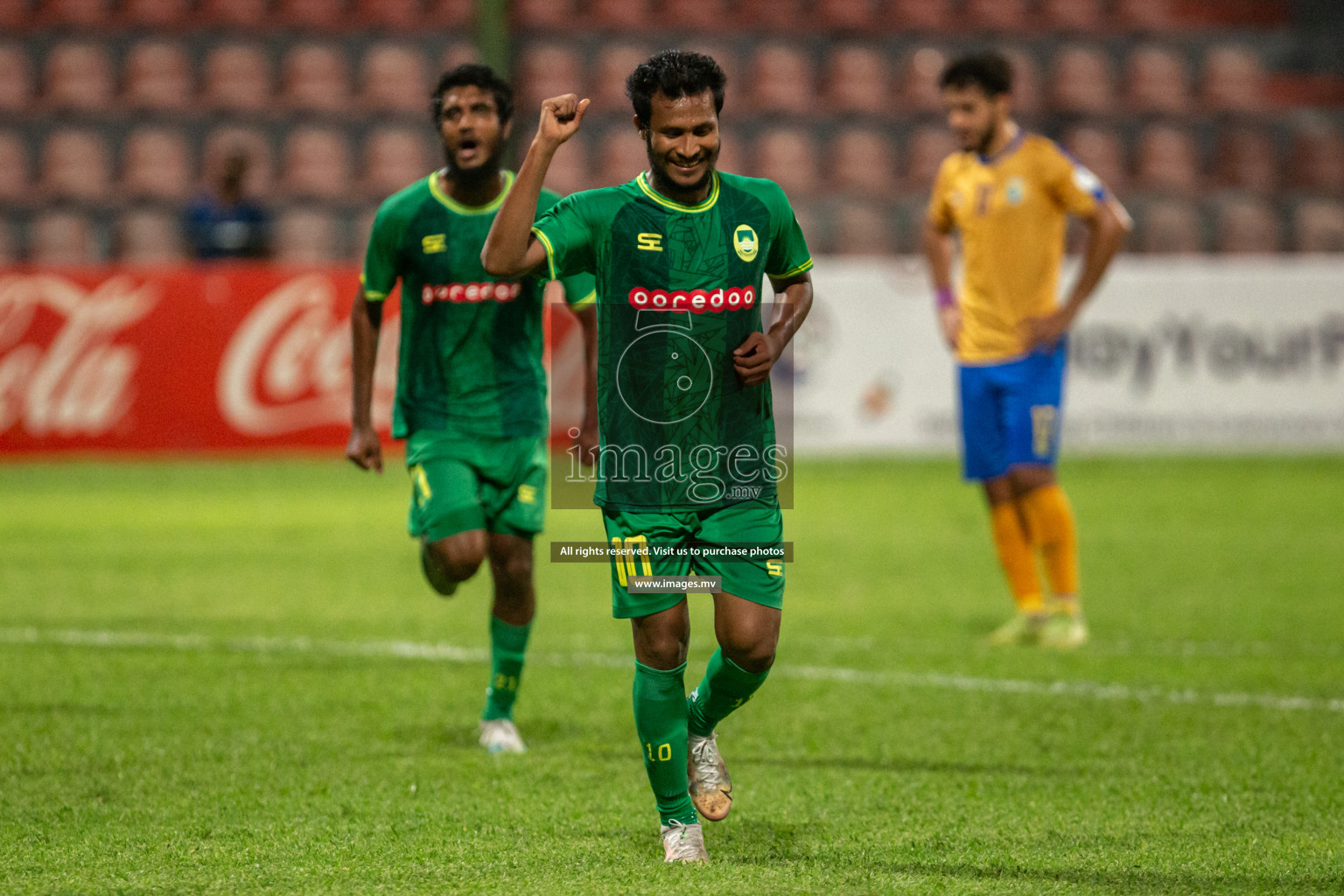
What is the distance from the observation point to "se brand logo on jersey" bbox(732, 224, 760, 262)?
3.97 metres

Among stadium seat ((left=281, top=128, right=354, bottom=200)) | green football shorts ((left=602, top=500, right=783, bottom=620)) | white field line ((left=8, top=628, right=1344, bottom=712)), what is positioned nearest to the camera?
green football shorts ((left=602, top=500, right=783, bottom=620))

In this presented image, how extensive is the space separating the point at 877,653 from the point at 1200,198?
38.8 feet

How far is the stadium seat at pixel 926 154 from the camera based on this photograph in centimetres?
1742

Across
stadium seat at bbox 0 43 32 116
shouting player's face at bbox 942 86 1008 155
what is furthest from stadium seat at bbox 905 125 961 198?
shouting player's face at bbox 942 86 1008 155

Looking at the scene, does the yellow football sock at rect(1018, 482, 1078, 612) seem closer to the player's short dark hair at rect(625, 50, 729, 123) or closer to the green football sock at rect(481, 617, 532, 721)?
the green football sock at rect(481, 617, 532, 721)

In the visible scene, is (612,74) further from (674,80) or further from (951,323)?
(674,80)

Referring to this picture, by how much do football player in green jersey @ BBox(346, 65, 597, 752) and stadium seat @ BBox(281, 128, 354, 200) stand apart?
40.3 feet

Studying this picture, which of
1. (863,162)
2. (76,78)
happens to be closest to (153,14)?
(76,78)

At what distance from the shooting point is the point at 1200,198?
56.3 feet

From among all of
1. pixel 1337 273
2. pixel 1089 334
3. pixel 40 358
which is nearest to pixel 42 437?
pixel 40 358

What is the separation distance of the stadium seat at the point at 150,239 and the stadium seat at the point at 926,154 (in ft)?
25.0

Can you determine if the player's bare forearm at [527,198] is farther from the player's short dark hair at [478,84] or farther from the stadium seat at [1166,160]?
the stadium seat at [1166,160]

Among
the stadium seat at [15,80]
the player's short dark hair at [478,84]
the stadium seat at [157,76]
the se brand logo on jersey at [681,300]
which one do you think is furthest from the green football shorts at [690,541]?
the stadium seat at [15,80]

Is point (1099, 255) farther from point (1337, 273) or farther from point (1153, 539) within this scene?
point (1337, 273)
